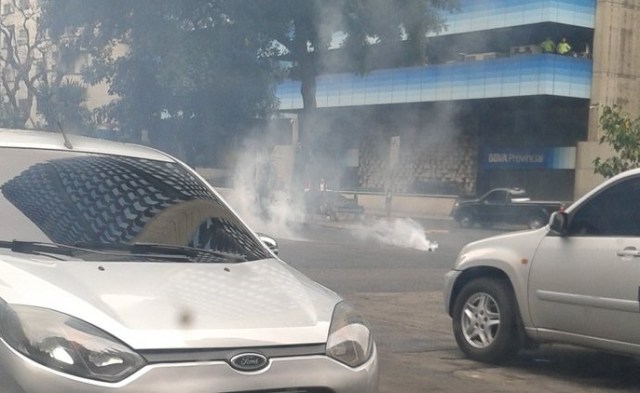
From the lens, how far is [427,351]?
325 inches

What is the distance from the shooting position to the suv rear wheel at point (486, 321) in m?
7.48

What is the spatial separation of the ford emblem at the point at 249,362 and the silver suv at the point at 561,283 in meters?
3.79

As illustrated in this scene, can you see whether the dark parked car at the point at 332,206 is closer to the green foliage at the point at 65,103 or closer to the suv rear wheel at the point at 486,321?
the green foliage at the point at 65,103

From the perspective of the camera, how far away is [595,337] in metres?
6.82

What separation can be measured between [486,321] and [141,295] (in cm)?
462

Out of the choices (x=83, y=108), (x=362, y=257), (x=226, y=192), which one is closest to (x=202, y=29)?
(x=226, y=192)

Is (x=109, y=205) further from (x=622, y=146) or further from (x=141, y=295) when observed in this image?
(x=622, y=146)

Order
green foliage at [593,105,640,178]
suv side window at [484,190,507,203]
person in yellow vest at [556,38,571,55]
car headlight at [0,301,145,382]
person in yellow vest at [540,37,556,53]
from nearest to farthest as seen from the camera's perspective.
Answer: car headlight at [0,301,145,382], green foliage at [593,105,640,178], suv side window at [484,190,507,203], person in yellow vest at [540,37,556,53], person in yellow vest at [556,38,571,55]

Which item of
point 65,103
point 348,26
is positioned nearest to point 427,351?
point 348,26

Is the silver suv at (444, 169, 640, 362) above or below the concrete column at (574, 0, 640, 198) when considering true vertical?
below

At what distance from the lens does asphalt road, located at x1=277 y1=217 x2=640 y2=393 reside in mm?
7023

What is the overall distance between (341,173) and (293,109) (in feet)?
22.6

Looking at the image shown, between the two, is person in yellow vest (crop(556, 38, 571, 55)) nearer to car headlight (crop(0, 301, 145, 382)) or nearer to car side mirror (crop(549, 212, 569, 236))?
car side mirror (crop(549, 212, 569, 236))

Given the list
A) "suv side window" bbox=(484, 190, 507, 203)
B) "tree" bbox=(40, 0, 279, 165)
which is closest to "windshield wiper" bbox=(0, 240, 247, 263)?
"tree" bbox=(40, 0, 279, 165)
